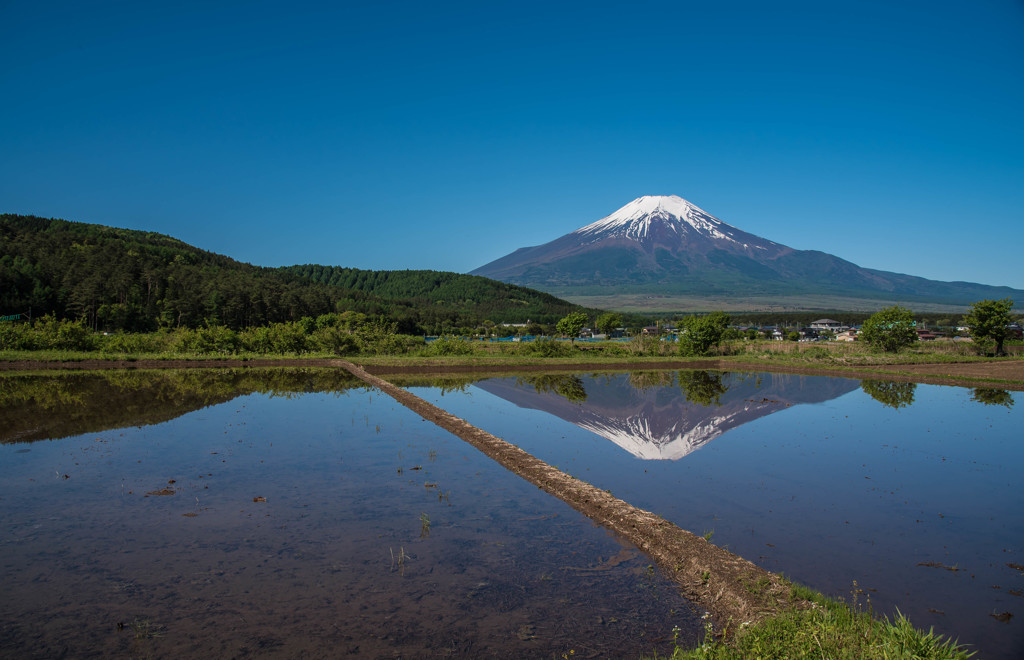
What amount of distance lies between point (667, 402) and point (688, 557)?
377 inches

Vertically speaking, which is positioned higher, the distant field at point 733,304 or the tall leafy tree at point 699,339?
the distant field at point 733,304

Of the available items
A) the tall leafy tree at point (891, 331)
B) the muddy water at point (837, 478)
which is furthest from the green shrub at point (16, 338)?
the tall leafy tree at point (891, 331)

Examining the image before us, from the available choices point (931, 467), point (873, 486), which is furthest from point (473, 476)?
point (931, 467)

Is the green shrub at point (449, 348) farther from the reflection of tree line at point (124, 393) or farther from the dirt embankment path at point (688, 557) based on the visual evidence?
the dirt embankment path at point (688, 557)

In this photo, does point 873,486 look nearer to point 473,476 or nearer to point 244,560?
point 473,476

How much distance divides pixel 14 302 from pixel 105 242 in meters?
18.9

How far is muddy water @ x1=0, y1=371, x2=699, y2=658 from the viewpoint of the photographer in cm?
307

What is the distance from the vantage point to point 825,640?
269 centimetres

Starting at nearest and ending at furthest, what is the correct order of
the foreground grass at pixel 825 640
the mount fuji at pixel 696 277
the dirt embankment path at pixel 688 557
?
the foreground grass at pixel 825 640 → the dirt embankment path at pixel 688 557 → the mount fuji at pixel 696 277

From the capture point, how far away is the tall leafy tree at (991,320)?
25.9m

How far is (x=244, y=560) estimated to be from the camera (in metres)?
4.04

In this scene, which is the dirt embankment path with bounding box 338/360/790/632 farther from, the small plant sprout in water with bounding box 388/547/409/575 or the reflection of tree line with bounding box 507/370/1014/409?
the reflection of tree line with bounding box 507/370/1014/409

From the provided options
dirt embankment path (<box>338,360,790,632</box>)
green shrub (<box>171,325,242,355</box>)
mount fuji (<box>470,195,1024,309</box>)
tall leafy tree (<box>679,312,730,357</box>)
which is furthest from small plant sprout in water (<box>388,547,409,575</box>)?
mount fuji (<box>470,195,1024,309</box>)

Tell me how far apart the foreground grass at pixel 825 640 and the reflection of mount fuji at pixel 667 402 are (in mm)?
4711
